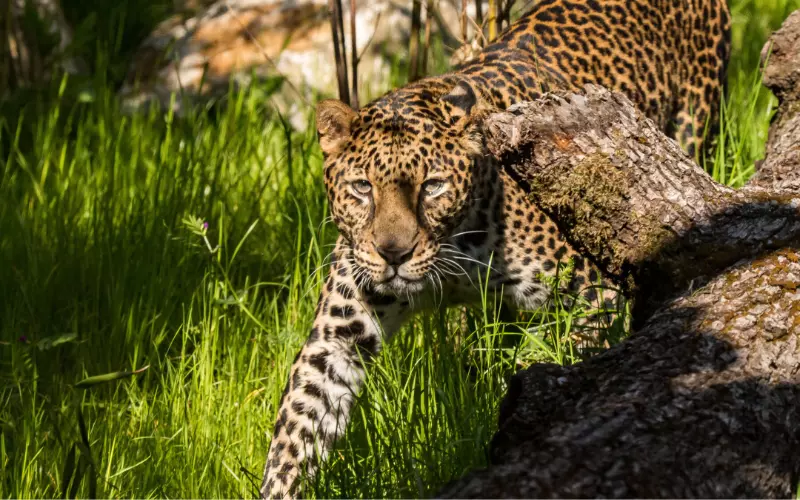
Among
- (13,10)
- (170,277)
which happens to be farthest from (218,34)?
(170,277)

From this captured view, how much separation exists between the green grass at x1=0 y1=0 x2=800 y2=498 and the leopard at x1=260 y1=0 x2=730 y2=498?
167 millimetres

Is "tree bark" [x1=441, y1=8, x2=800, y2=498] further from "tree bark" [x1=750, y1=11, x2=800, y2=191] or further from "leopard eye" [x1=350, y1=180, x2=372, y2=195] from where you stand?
"tree bark" [x1=750, y1=11, x2=800, y2=191]

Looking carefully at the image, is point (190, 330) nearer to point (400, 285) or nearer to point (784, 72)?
point (400, 285)

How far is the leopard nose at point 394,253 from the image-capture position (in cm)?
423

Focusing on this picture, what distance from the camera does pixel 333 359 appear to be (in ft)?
15.2

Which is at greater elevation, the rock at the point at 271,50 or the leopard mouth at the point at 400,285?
the rock at the point at 271,50

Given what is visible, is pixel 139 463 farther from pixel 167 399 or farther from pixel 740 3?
pixel 740 3

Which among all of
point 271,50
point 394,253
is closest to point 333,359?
point 394,253

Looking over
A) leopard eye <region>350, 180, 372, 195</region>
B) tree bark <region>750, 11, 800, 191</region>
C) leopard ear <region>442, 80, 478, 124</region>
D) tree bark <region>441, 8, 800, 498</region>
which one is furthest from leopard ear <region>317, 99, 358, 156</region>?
tree bark <region>750, 11, 800, 191</region>

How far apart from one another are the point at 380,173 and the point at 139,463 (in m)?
1.47

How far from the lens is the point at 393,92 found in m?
4.75

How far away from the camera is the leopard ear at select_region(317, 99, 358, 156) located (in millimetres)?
4473

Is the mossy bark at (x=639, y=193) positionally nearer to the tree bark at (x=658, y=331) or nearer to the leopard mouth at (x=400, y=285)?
the tree bark at (x=658, y=331)

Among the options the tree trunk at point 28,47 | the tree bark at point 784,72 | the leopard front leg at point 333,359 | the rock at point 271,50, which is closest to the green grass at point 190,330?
the leopard front leg at point 333,359
